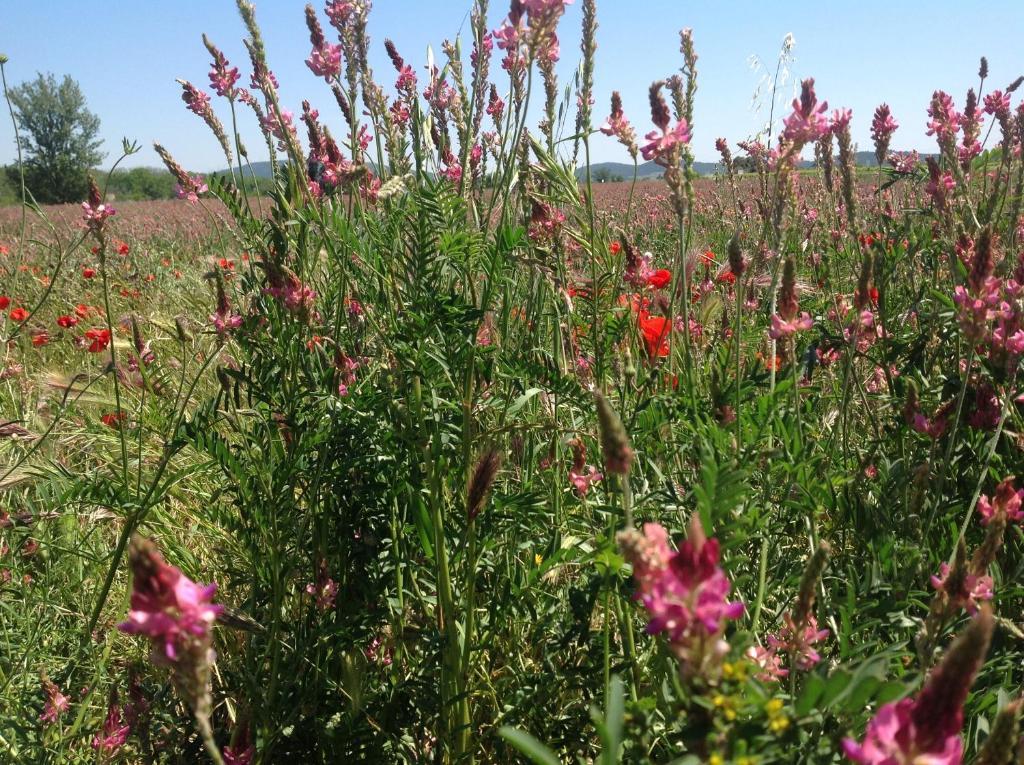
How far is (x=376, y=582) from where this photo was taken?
141cm

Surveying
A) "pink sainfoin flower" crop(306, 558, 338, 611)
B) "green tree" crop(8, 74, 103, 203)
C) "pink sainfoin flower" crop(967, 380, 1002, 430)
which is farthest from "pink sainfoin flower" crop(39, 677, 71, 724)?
"green tree" crop(8, 74, 103, 203)

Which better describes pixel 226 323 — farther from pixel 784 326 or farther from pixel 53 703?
pixel 784 326

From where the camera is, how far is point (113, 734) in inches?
55.6

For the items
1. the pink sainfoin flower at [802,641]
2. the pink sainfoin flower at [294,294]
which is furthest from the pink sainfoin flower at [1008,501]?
the pink sainfoin flower at [294,294]

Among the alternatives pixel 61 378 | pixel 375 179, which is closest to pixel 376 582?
pixel 375 179

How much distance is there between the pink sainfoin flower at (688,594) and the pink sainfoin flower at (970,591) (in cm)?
42

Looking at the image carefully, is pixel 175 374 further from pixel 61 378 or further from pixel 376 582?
pixel 376 582

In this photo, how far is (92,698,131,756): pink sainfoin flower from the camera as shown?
138 cm

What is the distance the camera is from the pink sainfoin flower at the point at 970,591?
0.88 metres

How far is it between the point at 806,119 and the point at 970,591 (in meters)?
0.84

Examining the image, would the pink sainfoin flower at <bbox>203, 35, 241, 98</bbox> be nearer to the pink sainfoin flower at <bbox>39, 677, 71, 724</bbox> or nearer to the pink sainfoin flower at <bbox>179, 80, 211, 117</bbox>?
the pink sainfoin flower at <bbox>179, 80, 211, 117</bbox>

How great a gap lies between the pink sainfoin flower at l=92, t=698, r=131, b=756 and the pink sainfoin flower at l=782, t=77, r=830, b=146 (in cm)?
162

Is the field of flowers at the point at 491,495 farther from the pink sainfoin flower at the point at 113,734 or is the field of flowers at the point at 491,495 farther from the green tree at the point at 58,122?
the green tree at the point at 58,122

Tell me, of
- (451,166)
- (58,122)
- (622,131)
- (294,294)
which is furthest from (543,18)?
(58,122)
